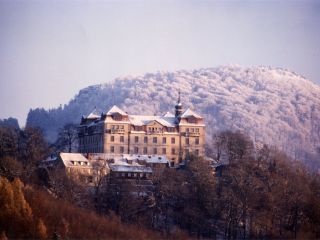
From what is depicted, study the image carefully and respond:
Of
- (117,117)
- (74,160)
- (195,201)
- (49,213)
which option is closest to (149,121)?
(117,117)

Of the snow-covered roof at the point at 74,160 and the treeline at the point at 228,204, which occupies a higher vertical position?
the snow-covered roof at the point at 74,160

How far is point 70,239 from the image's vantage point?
72125 millimetres

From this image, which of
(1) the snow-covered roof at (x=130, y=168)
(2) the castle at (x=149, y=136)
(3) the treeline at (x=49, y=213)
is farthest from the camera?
(2) the castle at (x=149, y=136)

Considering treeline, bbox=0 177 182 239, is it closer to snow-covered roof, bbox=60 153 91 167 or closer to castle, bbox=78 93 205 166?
snow-covered roof, bbox=60 153 91 167

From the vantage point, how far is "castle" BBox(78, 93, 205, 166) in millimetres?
118688

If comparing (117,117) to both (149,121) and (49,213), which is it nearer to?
(149,121)

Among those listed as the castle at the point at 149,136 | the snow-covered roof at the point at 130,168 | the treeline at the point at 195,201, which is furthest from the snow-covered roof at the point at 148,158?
the treeline at the point at 195,201

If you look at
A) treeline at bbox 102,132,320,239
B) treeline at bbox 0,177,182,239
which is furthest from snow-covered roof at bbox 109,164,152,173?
treeline at bbox 0,177,182,239

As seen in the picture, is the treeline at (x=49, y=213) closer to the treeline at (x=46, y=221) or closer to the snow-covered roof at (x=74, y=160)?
the treeline at (x=46, y=221)

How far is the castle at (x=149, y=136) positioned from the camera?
11869cm

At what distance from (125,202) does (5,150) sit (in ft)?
64.3

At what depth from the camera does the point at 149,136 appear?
12000 cm

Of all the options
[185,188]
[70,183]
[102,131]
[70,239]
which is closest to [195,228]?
[185,188]

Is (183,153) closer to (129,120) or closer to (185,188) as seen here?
(129,120)
